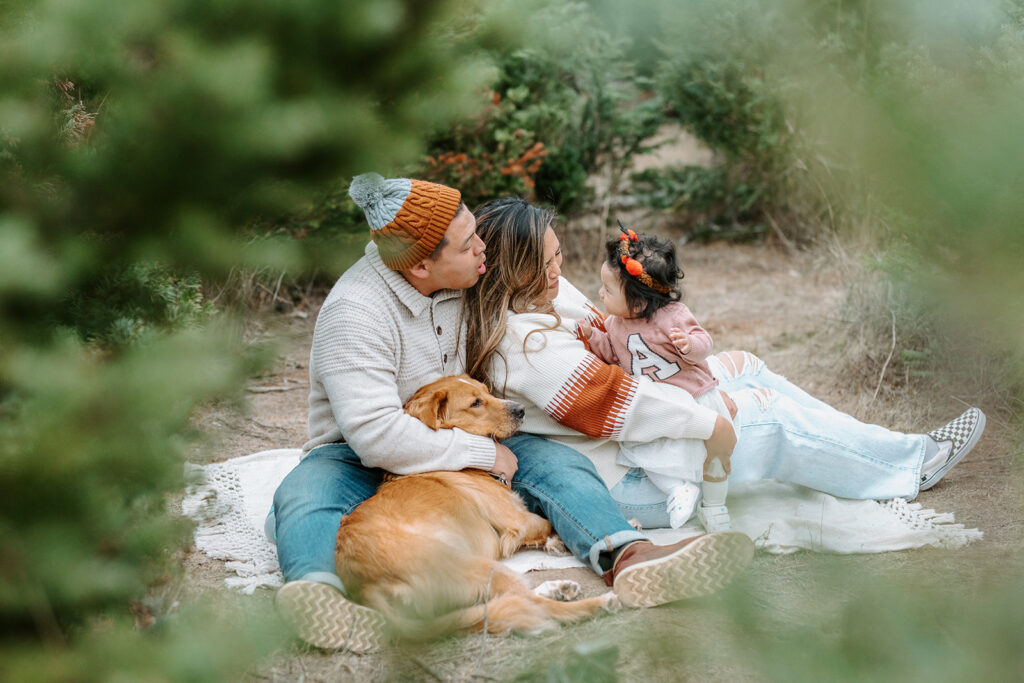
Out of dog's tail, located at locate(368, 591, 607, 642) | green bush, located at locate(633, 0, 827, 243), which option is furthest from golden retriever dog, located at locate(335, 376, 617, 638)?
green bush, located at locate(633, 0, 827, 243)

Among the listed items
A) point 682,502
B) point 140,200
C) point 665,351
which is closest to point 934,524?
point 682,502

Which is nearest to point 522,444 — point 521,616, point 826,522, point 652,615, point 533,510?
point 533,510

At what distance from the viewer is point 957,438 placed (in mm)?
3273

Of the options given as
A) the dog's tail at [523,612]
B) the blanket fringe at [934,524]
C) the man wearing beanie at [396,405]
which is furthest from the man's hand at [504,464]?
the blanket fringe at [934,524]

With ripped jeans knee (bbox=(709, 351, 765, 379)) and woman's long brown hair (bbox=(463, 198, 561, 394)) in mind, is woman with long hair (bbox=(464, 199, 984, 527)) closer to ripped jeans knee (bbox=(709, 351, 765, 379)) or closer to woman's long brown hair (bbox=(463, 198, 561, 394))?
woman's long brown hair (bbox=(463, 198, 561, 394))

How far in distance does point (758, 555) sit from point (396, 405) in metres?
1.84

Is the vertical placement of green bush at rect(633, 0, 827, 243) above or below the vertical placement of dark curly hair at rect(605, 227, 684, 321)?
below

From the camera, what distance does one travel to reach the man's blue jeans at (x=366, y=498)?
2539 millimetres

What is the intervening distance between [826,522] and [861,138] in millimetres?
2572

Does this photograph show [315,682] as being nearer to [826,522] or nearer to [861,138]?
[826,522]

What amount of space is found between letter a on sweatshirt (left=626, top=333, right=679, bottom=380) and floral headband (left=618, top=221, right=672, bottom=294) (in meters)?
0.18

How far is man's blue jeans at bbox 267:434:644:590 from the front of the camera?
254 centimetres

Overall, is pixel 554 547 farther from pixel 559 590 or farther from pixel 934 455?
pixel 934 455

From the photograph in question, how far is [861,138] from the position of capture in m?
0.67
